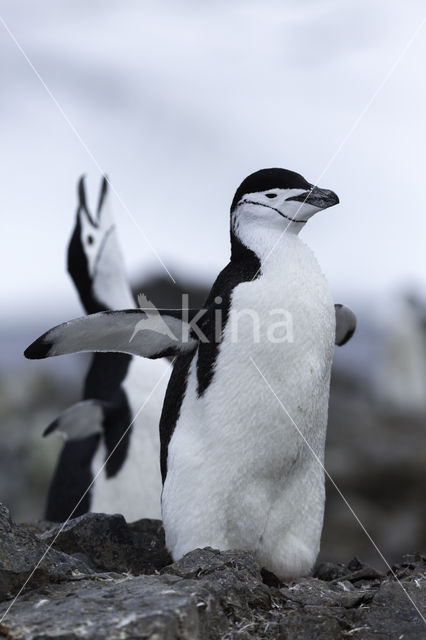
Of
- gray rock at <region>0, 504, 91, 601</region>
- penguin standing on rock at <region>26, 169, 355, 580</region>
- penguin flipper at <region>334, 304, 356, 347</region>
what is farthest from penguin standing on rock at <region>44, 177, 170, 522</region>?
gray rock at <region>0, 504, 91, 601</region>

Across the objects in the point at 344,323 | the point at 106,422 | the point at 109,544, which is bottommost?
the point at 106,422

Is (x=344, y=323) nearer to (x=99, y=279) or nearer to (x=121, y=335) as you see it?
(x=121, y=335)

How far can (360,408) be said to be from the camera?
672 inches

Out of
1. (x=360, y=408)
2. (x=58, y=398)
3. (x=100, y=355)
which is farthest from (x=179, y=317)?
(x=360, y=408)

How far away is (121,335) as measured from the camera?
3.66 m

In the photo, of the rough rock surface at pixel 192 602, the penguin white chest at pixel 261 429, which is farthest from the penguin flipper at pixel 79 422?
the rough rock surface at pixel 192 602

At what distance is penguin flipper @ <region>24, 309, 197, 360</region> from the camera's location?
3506 mm

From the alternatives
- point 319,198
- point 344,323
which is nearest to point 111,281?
point 344,323

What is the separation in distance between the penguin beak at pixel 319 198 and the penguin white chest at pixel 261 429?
22 cm

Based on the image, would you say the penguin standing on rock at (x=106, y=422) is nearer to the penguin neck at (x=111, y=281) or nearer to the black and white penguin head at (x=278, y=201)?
the penguin neck at (x=111, y=281)

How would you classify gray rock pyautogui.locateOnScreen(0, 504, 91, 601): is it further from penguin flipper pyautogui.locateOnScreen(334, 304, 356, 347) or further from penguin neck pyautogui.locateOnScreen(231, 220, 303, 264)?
penguin flipper pyautogui.locateOnScreen(334, 304, 356, 347)

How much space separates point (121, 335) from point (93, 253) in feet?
8.33

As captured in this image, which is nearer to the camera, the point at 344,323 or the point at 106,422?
the point at 344,323

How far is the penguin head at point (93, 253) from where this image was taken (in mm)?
6020
